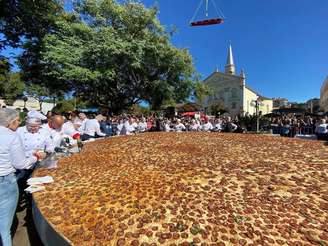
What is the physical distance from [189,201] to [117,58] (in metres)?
10.9

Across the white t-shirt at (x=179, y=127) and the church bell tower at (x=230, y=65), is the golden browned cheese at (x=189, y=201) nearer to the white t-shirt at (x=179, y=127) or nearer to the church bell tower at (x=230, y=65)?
the white t-shirt at (x=179, y=127)

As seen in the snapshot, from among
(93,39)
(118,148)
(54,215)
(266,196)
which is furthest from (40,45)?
(266,196)

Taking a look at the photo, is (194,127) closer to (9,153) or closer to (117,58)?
(117,58)

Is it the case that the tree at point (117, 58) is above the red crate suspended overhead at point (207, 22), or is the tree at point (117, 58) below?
below

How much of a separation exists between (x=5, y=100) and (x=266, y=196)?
3526 centimetres

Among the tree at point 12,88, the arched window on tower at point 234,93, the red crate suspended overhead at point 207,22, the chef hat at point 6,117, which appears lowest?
the chef hat at point 6,117

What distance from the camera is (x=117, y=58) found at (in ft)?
37.7

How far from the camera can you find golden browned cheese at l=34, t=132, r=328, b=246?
5.31 feet

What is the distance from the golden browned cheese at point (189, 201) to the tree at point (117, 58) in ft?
29.2

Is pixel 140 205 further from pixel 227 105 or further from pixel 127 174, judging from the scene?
pixel 227 105

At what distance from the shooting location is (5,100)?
27.9 metres

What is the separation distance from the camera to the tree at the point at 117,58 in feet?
34.9

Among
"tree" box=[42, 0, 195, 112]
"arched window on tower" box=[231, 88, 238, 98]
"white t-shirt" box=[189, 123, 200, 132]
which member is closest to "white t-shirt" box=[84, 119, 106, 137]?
"tree" box=[42, 0, 195, 112]

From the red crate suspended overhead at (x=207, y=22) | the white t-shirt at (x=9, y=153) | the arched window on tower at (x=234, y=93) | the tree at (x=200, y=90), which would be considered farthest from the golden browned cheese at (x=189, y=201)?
the arched window on tower at (x=234, y=93)
